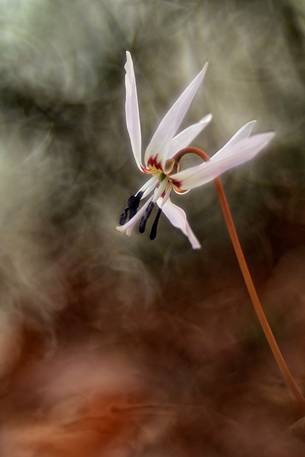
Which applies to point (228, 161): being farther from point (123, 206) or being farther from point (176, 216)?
point (123, 206)

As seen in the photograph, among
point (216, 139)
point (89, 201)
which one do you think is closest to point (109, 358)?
point (89, 201)

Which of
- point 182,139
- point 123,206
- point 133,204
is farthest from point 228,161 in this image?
point 123,206

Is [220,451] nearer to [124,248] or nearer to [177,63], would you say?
[124,248]

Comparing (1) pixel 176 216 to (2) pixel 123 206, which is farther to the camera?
(2) pixel 123 206

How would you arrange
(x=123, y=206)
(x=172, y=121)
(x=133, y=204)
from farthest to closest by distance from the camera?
(x=123, y=206) → (x=133, y=204) → (x=172, y=121)

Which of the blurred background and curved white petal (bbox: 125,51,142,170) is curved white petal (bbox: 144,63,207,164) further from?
the blurred background

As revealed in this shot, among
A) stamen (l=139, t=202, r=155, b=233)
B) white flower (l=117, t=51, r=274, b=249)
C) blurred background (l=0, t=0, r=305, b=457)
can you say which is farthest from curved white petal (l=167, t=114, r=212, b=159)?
blurred background (l=0, t=0, r=305, b=457)

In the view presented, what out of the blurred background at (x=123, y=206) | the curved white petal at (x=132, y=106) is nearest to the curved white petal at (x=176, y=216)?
the curved white petal at (x=132, y=106)
